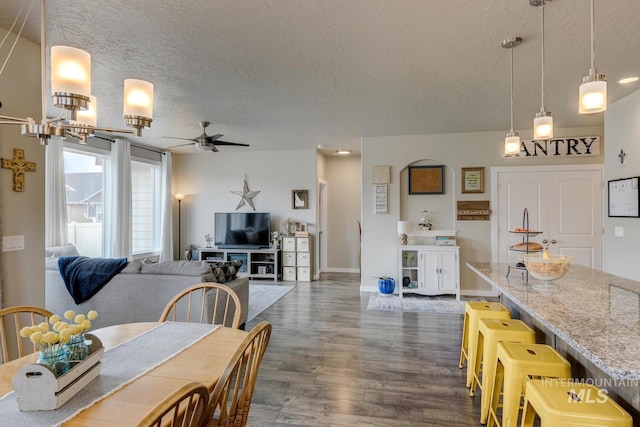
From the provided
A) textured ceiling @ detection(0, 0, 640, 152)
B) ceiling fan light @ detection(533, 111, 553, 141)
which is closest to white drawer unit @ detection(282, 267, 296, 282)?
textured ceiling @ detection(0, 0, 640, 152)

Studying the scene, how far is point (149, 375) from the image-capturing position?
1.30 metres

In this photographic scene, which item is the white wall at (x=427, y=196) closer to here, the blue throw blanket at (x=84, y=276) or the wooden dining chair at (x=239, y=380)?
the blue throw blanket at (x=84, y=276)

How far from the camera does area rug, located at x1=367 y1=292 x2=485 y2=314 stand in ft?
15.4

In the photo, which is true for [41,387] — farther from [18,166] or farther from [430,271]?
[430,271]

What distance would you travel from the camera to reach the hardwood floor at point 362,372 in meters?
2.25

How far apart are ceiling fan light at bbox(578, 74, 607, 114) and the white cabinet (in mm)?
3712

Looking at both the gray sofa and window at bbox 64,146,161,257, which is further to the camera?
window at bbox 64,146,161,257

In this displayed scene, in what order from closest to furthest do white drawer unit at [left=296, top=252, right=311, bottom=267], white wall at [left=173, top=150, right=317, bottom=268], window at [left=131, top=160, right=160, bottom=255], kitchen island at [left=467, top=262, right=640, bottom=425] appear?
1. kitchen island at [left=467, top=262, right=640, bottom=425]
2. white drawer unit at [left=296, top=252, right=311, bottom=267]
3. window at [left=131, top=160, right=160, bottom=255]
4. white wall at [left=173, top=150, right=317, bottom=268]

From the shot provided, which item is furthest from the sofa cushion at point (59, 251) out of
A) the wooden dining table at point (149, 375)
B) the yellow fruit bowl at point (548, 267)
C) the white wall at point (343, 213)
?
the yellow fruit bowl at point (548, 267)

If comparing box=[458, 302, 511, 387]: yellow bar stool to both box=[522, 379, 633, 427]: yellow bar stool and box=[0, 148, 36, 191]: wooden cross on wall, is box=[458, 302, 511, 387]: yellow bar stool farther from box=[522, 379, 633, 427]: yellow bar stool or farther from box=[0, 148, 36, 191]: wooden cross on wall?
box=[0, 148, 36, 191]: wooden cross on wall

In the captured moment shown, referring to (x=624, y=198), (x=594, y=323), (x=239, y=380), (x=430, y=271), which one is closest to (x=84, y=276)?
(x=239, y=380)

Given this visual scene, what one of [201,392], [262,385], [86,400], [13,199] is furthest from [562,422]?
[13,199]

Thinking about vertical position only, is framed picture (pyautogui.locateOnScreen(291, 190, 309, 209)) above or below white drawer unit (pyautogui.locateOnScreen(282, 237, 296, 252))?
above

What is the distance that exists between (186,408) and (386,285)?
479 cm
